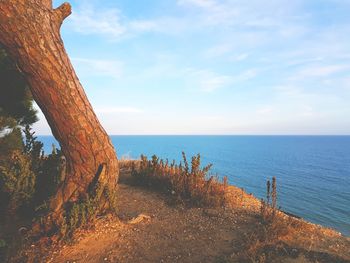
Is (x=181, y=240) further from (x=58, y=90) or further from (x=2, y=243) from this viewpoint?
(x=58, y=90)

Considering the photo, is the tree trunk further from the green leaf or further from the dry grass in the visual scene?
the dry grass

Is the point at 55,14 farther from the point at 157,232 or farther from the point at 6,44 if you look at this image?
the point at 157,232

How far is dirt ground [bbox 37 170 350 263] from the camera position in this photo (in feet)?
14.4

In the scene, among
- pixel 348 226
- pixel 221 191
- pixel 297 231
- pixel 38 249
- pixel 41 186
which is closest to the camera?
pixel 38 249

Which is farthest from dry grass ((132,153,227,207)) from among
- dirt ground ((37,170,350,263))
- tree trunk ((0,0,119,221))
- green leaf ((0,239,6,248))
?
green leaf ((0,239,6,248))

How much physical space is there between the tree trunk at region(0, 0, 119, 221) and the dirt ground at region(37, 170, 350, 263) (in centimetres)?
93

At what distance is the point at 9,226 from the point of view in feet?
18.7

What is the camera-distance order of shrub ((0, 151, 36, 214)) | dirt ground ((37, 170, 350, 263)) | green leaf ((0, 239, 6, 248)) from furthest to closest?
1. shrub ((0, 151, 36, 214))
2. green leaf ((0, 239, 6, 248))
3. dirt ground ((37, 170, 350, 263))

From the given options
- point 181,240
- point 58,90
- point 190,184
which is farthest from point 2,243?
point 190,184

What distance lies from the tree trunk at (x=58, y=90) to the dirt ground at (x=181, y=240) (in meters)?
0.93

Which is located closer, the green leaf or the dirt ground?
the dirt ground

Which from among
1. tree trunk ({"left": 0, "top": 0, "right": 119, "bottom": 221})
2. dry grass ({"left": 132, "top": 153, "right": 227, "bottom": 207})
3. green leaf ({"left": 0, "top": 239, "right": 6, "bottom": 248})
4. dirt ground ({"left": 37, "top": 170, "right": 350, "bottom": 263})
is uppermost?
tree trunk ({"left": 0, "top": 0, "right": 119, "bottom": 221})

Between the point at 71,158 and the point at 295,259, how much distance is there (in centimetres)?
431

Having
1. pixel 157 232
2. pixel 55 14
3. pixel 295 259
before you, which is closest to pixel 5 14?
pixel 55 14
